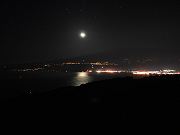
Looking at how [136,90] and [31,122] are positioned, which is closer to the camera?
[31,122]

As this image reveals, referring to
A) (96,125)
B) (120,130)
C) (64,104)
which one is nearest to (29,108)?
(64,104)

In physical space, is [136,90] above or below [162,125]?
above

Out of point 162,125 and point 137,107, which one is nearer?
point 162,125

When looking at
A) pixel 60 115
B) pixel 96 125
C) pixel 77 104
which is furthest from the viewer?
pixel 77 104

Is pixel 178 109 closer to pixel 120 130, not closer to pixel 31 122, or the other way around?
pixel 120 130

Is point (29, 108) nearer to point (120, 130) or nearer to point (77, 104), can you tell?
point (77, 104)

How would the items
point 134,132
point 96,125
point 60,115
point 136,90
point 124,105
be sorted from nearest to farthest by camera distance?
point 134,132 < point 96,125 < point 60,115 < point 124,105 < point 136,90

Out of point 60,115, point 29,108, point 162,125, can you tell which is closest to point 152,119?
point 162,125

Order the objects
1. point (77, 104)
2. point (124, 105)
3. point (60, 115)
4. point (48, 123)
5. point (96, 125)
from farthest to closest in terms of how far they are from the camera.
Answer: point (77, 104) → point (124, 105) → point (60, 115) → point (48, 123) → point (96, 125)

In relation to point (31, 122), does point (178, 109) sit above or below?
above
